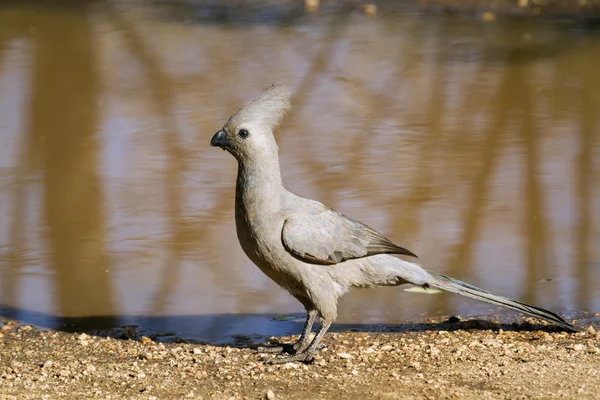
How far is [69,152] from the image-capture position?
30.9 ft

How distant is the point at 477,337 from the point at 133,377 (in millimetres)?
2050

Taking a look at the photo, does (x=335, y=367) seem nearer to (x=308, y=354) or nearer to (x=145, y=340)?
(x=308, y=354)

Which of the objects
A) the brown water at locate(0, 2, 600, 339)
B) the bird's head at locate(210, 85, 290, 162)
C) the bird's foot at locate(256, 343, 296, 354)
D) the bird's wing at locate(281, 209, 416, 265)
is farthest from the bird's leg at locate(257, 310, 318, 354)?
the bird's head at locate(210, 85, 290, 162)

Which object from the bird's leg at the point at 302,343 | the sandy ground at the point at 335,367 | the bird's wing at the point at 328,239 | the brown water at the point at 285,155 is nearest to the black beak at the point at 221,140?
the bird's wing at the point at 328,239

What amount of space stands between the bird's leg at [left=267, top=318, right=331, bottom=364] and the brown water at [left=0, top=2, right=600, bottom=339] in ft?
2.43

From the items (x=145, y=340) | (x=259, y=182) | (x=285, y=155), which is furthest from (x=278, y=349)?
Result: (x=285, y=155)

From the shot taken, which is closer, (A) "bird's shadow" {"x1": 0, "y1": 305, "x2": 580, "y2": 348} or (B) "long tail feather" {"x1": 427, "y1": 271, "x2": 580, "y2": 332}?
(B) "long tail feather" {"x1": 427, "y1": 271, "x2": 580, "y2": 332}

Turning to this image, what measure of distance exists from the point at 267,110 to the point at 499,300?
180 cm

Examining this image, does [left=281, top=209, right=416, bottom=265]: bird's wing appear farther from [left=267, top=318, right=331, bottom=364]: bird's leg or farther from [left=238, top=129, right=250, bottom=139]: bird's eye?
[left=238, top=129, right=250, bottom=139]: bird's eye

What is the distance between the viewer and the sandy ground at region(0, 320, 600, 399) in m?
4.68

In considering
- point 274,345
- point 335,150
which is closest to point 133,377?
point 274,345

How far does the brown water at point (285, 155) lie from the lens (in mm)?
6586

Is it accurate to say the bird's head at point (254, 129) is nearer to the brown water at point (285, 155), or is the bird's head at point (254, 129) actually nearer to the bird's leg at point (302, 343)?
the bird's leg at point (302, 343)

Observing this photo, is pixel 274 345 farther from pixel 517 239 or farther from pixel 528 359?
pixel 517 239
